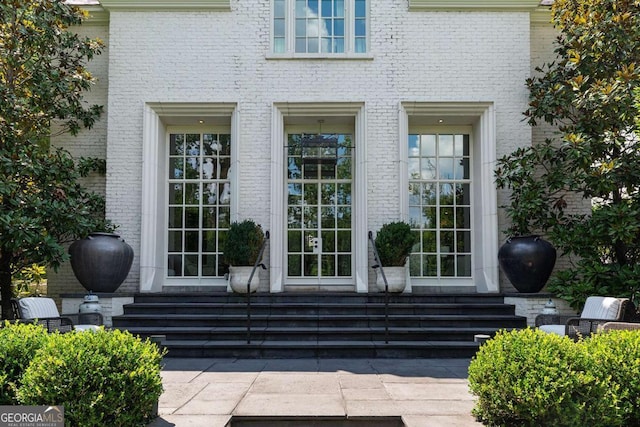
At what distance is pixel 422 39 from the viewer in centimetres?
1025

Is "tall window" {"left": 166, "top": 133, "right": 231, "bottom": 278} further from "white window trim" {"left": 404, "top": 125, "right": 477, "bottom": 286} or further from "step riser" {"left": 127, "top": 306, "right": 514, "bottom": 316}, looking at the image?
"white window trim" {"left": 404, "top": 125, "right": 477, "bottom": 286}

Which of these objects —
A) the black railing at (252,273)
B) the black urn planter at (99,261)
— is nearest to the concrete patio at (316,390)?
the black railing at (252,273)

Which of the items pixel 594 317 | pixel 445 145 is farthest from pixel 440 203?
pixel 594 317

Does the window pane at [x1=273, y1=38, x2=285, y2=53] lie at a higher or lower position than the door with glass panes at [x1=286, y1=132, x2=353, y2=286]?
higher

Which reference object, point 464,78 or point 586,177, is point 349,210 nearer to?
point 464,78

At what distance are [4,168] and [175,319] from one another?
3.49 m

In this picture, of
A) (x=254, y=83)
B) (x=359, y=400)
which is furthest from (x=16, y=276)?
(x=359, y=400)

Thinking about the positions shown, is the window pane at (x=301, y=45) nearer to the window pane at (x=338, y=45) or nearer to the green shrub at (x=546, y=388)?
the window pane at (x=338, y=45)

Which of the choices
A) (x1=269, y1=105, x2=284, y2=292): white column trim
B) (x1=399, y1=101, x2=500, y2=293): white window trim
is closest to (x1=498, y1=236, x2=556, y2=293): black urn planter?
(x1=399, y1=101, x2=500, y2=293): white window trim

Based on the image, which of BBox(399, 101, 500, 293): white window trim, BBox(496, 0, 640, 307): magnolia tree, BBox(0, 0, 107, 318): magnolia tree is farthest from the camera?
BBox(399, 101, 500, 293): white window trim

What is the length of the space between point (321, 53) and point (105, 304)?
6.05 meters

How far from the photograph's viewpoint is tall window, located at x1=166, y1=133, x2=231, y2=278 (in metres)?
10.5

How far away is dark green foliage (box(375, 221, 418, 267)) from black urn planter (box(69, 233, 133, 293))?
4468 millimetres

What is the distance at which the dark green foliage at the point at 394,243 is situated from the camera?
919 cm
